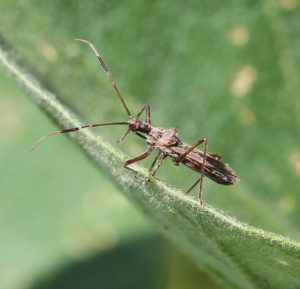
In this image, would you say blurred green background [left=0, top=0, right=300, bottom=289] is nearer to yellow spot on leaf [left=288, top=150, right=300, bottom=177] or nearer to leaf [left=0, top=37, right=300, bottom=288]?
yellow spot on leaf [left=288, top=150, right=300, bottom=177]

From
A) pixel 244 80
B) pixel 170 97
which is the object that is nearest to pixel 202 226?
pixel 170 97

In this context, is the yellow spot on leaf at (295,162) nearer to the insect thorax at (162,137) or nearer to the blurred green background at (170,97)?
the blurred green background at (170,97)

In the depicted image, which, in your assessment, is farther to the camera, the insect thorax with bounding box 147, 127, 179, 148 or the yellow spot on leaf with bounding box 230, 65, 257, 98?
the yellow spot on leaf with bounding box 230, 65, 257, 98

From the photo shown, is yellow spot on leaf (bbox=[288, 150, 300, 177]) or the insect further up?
yellow spot on leaf (bbox=[288, 150, 300, 177])

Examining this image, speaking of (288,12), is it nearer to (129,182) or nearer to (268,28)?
(268,28)

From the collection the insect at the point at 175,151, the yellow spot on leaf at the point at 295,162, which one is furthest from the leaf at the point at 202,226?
the yellow spot on leaf at the point at 295,162

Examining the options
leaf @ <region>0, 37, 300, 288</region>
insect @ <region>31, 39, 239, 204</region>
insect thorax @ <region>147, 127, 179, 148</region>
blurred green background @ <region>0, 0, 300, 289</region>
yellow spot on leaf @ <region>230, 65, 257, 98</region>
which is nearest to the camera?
leaf @ <region>0, 37, 300, 288</region>

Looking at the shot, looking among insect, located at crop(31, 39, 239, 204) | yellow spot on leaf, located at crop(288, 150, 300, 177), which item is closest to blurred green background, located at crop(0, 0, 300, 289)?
yellow spot on leaf, located at crop(288, 150, 300, 177)
